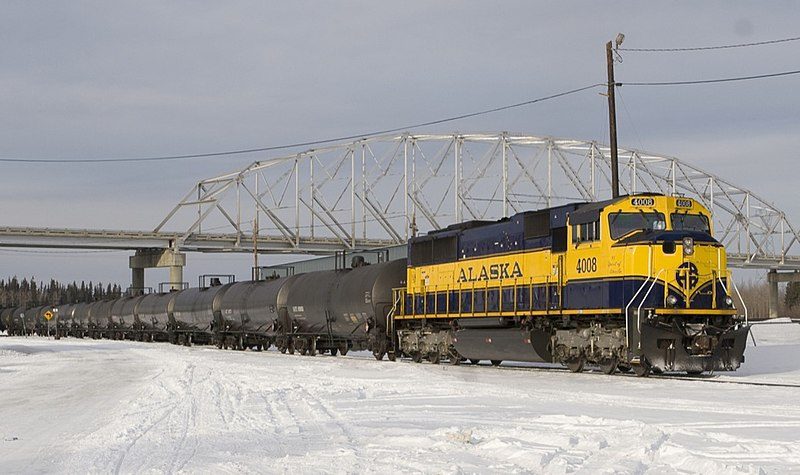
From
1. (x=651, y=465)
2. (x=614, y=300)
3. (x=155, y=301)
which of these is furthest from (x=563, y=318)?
(x=155, y=301)

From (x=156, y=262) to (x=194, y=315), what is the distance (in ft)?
264

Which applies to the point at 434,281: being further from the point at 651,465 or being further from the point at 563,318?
the point at 651,465

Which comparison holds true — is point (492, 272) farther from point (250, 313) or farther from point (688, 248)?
point (250, 313)

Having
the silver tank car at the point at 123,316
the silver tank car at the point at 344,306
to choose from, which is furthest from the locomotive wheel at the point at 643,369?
the silver tank car at the point at 123,316

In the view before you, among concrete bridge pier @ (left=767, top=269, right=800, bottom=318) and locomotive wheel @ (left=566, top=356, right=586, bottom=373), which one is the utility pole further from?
concrete bridge pier @ (left=767, top=269, right=800, bottom=318)

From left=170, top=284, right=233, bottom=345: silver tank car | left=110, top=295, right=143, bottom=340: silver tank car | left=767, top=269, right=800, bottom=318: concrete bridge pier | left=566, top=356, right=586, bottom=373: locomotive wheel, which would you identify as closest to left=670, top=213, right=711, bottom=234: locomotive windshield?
left=566, top=356, right=586, bottom=373: locomotive wheel

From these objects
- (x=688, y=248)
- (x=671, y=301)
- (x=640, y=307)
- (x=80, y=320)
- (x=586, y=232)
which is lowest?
(x=640, y=307)

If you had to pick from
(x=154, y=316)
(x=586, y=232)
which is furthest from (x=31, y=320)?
(x=586, y=232)

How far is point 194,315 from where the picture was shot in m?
60.6

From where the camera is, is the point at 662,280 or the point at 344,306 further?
the point at 344,306

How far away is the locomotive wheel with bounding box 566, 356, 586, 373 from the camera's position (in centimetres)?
2656

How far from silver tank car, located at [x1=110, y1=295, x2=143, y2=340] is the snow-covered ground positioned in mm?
50759

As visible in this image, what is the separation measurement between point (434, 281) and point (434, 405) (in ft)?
54.9

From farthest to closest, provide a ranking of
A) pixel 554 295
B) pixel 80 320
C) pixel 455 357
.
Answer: pixel 80 320 < pixel 455 357 < pixel 554 295
